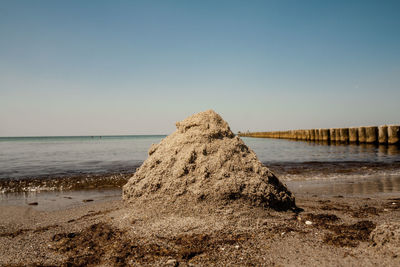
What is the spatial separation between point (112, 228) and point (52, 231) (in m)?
0.77

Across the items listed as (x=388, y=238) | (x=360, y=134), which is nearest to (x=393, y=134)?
(x=360, y=134)

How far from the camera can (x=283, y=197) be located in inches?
139

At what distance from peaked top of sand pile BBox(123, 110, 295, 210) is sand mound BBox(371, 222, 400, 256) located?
127 cm

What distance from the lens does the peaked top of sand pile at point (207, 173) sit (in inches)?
131

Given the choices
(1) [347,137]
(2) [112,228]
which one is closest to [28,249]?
(2) [112,228]

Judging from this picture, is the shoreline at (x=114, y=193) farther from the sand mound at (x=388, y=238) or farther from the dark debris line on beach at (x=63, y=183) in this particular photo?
the sand mound at (x=388, y=238)

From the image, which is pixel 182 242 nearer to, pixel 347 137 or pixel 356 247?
pixel 356 247

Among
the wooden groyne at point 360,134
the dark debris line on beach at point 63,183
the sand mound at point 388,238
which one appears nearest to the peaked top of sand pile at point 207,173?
the sand mound at point 388,238

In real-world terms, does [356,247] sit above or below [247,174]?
below

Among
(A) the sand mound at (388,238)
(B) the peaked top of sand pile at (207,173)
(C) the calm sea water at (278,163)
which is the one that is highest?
(B) the peaked top of sand pile at (207,173)

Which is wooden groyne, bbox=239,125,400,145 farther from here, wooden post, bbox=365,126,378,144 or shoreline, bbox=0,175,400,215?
shoreline, bbox=0,175,400,215

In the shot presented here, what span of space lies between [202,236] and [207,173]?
1033 mm

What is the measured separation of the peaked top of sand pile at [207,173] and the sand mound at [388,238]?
1267 millimetres

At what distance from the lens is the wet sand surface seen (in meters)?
2.16
